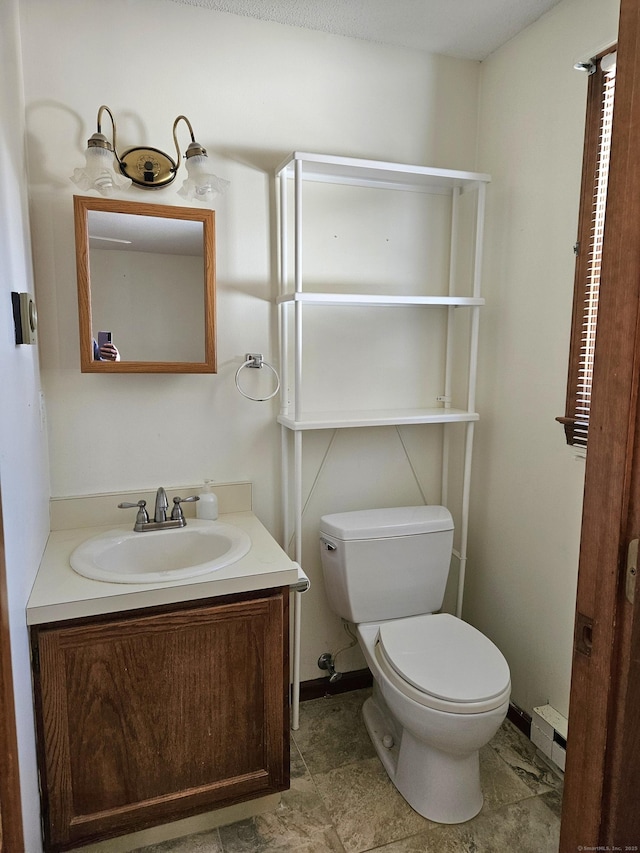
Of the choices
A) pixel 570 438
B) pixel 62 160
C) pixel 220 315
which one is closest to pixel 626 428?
pixel 570 438

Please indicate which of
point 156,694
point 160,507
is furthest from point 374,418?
point 156,694

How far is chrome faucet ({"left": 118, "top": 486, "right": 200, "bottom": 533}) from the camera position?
176 centimetres

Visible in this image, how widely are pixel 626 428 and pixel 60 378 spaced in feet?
5.39

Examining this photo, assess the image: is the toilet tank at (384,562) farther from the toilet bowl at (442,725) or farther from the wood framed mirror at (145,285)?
the wood framed mirror at (145,285)

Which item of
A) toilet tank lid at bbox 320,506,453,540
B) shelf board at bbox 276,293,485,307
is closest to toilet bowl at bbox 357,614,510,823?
toilet tank lid at bbox 320,506,453,540

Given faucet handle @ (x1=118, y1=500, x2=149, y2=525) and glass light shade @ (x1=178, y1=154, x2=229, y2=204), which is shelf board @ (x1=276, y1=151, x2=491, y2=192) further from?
faucet handle @ (x1=118, y1=500, x2=149, y2=525)

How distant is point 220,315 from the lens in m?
1.92

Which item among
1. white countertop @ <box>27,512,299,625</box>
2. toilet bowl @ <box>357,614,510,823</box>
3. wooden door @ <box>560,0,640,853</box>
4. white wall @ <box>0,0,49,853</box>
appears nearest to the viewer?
wooden door @ <box>560,0,640,853</box>

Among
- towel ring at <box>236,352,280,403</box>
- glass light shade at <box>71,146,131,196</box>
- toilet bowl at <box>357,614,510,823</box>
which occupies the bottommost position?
toilet bowl at <box>357,614,510,823</box>

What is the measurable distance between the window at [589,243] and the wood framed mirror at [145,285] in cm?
116

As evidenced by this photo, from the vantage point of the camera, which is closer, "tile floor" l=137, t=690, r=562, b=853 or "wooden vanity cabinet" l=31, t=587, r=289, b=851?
"wooden vanity cabinet" l=31, t=587, r=289, b=851

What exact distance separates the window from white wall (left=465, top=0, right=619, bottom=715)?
53 millimetres

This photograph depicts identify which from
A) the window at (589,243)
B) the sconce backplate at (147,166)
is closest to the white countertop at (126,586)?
the window at (589,243)

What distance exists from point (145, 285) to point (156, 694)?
3.97ft
